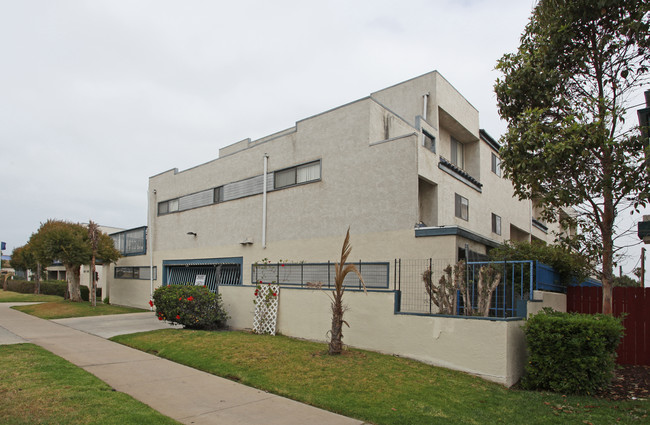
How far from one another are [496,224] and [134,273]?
1912 centimetres

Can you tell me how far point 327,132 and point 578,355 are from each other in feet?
33.0

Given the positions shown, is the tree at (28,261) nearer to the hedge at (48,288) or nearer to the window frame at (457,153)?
the hedge at (48,288)

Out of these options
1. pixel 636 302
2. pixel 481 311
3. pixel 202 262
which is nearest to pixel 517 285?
pixel 481 311

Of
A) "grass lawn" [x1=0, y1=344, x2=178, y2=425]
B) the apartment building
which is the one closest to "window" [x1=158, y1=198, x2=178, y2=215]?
the apartment building

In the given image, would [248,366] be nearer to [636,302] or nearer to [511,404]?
[511,404]

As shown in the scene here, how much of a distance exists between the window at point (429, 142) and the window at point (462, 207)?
2189mm

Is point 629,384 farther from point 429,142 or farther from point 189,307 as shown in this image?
point 189,307

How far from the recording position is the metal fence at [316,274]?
13.1 m

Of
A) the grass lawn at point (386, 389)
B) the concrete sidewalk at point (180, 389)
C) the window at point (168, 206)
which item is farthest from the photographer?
the window at point (168, 206)

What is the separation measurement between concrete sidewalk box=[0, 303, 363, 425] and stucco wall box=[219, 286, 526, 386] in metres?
3.55

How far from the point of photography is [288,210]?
1617 cm

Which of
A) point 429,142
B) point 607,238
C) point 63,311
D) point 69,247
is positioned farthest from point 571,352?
point 69,247

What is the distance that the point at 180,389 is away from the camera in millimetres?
7496

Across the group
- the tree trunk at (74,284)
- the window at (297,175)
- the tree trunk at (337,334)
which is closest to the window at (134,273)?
the tree trunk at (74,284)
